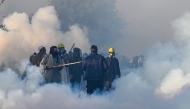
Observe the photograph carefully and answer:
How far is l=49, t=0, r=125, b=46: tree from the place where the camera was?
51.5 m

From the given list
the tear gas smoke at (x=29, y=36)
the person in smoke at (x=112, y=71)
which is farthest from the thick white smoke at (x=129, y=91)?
the tear gas smoke at (x=29, y=36)

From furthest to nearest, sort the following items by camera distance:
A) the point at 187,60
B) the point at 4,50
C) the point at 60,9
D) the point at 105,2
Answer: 1. the point at 105,2
2. the point at 60,9
3. the point at 4,50
4. the point at 187,60

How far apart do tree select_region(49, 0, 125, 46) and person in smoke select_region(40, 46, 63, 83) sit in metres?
33.7

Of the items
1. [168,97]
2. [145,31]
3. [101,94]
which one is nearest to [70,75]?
[101,94]

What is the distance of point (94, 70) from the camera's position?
48.0 ft

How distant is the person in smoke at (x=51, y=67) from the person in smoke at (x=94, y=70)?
84 centimetres

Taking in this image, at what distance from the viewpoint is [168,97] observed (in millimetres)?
13164

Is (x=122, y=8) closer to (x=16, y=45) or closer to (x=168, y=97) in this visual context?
(x=16, y=45)

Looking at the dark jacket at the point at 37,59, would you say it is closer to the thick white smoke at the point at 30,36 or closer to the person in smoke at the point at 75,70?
the person in smoke at the point at 75,70

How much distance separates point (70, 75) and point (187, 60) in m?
3.37

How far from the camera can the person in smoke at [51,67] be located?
15070 millimetres

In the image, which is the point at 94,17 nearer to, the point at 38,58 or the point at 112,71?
the point at 112,71

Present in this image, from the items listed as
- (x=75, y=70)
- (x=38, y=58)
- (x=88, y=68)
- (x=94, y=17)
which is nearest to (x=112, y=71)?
(x=75, y=70)

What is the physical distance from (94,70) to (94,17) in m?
39.3
